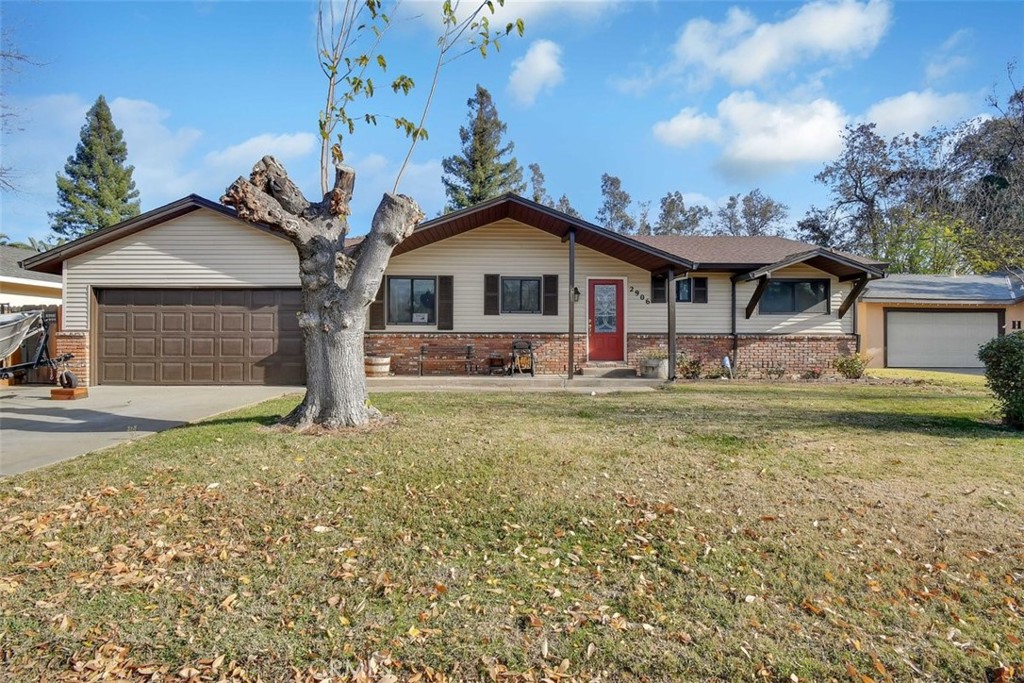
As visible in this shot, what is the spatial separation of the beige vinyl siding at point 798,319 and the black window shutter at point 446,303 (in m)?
7.49

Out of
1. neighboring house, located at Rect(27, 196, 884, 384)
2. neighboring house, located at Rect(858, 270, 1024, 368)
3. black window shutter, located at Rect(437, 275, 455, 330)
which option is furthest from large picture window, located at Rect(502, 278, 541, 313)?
neighboring house, located at Rect(858, 270, 1024, 368)

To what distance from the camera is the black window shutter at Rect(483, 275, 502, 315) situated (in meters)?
13.5

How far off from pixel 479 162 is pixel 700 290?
69.7 ft

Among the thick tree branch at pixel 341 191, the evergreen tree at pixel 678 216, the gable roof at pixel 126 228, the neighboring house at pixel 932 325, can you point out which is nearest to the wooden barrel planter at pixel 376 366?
the gable roof at pixel 126 228

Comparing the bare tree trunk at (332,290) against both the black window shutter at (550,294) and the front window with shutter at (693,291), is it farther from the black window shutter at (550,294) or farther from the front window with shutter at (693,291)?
the front window with shutter at (693,291)

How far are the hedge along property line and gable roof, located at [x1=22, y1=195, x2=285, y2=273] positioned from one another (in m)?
3.91

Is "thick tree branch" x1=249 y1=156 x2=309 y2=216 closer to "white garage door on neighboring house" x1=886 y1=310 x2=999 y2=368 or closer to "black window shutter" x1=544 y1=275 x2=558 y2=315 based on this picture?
"black window shutter" x1=544 y1=275 x2=558 y2=315

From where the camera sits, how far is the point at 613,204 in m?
43.4

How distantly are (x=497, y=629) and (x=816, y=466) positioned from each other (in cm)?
389

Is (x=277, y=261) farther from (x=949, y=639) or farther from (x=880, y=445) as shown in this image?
(x=949, y=639)

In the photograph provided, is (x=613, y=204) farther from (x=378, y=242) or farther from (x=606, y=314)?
(x=378, y=242)

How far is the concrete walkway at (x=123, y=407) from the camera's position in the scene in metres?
6.05

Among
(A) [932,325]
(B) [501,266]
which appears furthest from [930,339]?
(B) [501,266]

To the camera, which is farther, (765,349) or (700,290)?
(700,290)
